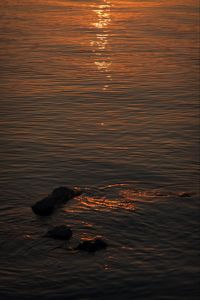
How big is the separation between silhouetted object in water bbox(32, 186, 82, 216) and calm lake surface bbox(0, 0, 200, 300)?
0.83 ft

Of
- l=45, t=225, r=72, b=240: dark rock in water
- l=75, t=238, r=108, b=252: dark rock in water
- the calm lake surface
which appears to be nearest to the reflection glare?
the calm lake surface

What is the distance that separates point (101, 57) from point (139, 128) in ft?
48.6

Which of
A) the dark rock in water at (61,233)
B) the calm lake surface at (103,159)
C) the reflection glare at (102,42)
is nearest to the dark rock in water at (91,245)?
the calm lake surface at (103,159)

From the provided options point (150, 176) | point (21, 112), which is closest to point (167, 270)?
point (150, 176)

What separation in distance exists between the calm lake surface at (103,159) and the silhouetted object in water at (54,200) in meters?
0.25

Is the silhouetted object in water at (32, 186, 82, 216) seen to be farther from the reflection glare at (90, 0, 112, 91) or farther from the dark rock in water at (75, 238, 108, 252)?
the reflection glare at (90, 0, 112, 91)

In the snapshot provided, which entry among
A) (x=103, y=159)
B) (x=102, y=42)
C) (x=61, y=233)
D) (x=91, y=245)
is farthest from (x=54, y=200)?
(x=102, y=42)

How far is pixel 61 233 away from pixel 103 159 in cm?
699

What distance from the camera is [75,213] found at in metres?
19.9

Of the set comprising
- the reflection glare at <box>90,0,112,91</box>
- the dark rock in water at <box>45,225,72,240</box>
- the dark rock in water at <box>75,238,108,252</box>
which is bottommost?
the dark rock in water at <box>75,238,108,252</box>

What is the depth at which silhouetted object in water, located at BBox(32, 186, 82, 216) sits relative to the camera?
64.7 ft

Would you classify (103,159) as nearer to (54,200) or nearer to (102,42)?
(54,200)

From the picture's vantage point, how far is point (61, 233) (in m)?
18.1

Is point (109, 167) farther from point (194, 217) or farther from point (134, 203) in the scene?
point (194, 217)
